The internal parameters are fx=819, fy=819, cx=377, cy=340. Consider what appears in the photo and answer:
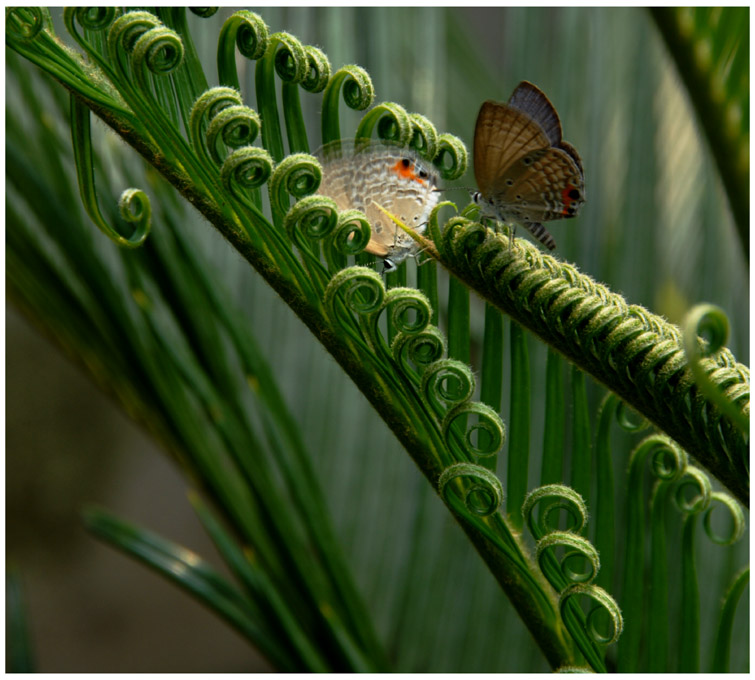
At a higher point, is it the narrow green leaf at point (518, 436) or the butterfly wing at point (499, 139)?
the butterfly wing at point (499, 139)

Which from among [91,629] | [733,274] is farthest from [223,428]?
[91,629]

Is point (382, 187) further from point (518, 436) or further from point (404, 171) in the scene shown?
point (518, 436)

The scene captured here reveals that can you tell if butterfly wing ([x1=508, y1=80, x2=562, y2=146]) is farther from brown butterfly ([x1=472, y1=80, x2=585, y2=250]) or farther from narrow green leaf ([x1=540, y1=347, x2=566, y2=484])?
narrow green leaf ([x1=540, y1=347, x2=566, y2=484])

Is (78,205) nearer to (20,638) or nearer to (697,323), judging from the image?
(20,638)

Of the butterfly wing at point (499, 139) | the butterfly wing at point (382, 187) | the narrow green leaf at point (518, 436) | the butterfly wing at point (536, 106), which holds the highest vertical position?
the butterfly wing at point (536, 106)

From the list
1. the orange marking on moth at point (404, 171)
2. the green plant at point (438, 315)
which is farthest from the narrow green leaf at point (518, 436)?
the orange marking on moth at point (404, 171)

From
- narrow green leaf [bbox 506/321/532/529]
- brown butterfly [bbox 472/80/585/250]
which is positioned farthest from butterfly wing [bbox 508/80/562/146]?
narrow green leaf [bbox 506/321/532/529]

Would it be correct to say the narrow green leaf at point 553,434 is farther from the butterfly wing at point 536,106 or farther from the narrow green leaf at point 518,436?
the butterfly wing at point 536,106

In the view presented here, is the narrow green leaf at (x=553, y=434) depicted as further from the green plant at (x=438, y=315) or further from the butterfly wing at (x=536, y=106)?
the butterfly wing at (x=536, y=106)
